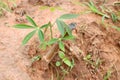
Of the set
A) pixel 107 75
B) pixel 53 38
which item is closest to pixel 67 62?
pixel 53 38

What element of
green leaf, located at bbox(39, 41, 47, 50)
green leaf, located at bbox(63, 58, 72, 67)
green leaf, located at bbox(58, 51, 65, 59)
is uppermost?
green leaf, located at bbox(39, 41, 47, 50)

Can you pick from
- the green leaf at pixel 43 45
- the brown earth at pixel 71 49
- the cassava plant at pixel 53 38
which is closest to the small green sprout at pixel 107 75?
the brown earth at pixel 71 49

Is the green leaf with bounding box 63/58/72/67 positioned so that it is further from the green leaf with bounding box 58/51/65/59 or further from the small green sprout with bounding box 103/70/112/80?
the small green sprout with bounding box 103/70/112/80

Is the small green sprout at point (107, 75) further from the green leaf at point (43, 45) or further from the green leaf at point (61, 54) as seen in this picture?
the green leaf at point (43, 45)

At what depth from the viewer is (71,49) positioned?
1.81m

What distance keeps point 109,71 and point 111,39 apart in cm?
31

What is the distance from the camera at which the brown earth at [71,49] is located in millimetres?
1715

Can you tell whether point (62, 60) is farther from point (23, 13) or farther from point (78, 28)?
point (23, 13)

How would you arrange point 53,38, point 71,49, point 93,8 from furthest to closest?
point 93,8, point 71,49, point 53,38

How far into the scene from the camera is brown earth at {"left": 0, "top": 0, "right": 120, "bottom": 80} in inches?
67.5

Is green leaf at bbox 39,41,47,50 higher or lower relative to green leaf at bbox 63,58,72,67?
higher

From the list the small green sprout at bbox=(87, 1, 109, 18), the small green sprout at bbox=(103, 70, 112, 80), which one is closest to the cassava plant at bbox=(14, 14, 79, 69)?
the small green sprout at bbox=(103, 70, 112, 80)

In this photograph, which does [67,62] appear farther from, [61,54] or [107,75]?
Result: [107,75]

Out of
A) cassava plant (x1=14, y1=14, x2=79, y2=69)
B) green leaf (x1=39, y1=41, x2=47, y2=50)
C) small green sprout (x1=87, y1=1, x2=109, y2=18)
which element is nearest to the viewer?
cassava plant (x1=14, y1=14, x2=79, y2=69)
